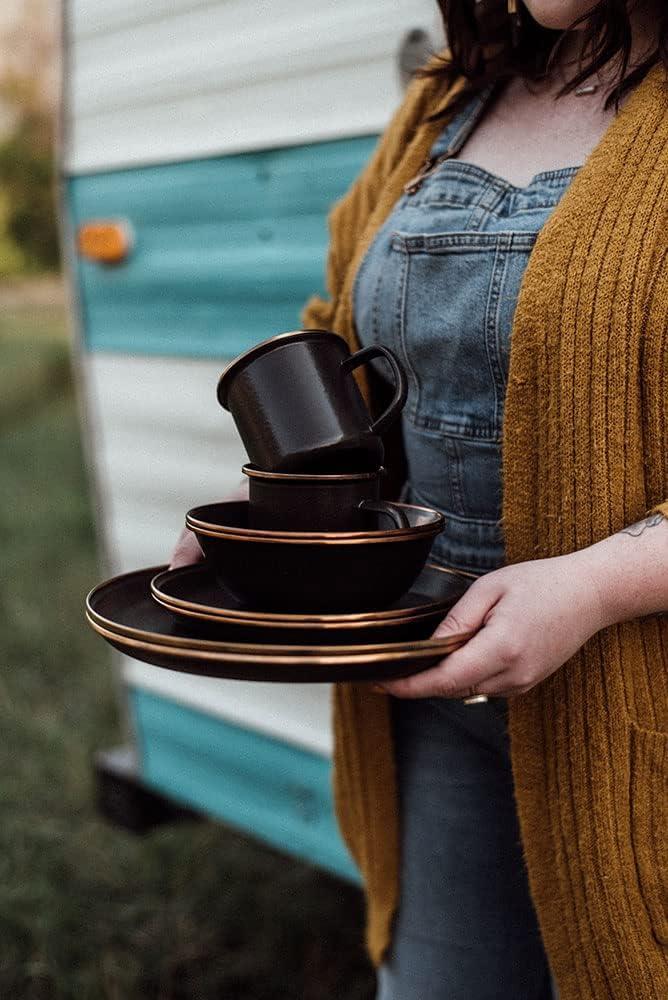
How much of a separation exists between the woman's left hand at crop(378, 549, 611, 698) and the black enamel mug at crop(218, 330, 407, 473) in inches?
7.9

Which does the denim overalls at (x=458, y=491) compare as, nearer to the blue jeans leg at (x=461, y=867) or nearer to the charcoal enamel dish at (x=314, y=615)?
the blue jeans leg at (x=461, y=867)

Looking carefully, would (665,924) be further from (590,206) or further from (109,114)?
(109,114)

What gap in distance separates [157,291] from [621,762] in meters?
1.89

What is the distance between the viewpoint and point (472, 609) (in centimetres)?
110

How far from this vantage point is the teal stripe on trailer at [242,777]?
8.70ft

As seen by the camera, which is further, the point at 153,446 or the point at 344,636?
the point at 153,446

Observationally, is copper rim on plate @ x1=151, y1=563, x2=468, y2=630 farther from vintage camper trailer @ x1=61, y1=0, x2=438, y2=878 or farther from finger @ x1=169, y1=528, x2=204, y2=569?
vintage camper trailer @ x1=61, y1=0, x2=438, y2=878

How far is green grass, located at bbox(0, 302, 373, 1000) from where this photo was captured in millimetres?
2674

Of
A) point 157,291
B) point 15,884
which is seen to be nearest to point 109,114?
point 157,291

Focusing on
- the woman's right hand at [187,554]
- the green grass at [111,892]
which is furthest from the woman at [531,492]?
the green grass at [111,892]

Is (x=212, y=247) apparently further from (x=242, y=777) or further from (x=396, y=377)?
(x=396, y=377)

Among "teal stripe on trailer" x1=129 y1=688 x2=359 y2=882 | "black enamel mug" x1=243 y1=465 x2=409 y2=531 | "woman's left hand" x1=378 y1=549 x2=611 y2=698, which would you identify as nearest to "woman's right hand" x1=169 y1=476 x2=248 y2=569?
"black enamel mug" x1=243 y1=465 x2=409 y2=531

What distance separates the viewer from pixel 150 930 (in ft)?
9.21

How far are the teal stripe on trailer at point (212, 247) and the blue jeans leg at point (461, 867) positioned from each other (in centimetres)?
118
